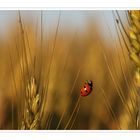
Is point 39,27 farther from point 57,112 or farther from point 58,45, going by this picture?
point 57,112

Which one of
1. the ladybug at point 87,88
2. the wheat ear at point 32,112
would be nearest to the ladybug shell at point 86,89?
the ladybug at point 87,88

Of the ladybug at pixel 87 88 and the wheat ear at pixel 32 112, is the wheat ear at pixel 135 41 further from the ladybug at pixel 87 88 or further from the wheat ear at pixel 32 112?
the wheat ear at pixel 32 112

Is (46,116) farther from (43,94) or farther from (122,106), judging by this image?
(122,106)

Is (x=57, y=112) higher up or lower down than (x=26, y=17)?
lower down

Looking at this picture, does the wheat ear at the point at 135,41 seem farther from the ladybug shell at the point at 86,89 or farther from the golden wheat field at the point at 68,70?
the ladybug shell at the point at 86,89

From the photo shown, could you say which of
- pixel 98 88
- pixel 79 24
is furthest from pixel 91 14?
pixel 98 88

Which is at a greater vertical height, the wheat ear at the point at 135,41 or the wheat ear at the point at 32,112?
the wheat ear at the point at 135,41

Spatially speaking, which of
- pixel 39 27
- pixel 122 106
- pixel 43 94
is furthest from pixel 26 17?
pixel 122 106
